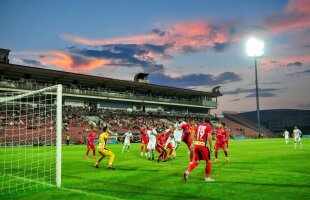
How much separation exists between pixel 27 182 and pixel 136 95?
61473 mm

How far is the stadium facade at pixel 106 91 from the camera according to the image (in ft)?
177

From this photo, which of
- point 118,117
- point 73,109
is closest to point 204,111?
point 118,117

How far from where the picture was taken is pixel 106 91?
6738 centimetres

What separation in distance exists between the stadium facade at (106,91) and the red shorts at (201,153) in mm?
47348

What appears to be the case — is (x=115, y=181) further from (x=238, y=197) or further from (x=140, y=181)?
(x=238, y=197)

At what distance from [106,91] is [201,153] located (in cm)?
5772

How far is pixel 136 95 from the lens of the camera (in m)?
73.1

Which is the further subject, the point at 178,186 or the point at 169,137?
the point at 169,137

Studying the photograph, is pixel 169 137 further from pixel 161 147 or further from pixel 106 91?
pixel 106 91

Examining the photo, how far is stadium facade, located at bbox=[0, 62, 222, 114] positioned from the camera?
177 feet

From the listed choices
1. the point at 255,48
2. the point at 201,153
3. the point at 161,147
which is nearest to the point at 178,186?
the point at 201,153

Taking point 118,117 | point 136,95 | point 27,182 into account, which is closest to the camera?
point 27,182

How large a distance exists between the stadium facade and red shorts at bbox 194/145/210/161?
47348mm

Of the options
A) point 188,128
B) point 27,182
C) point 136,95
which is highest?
point 136,95
